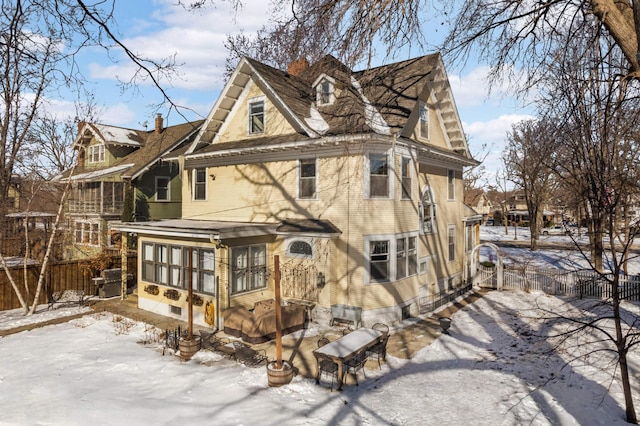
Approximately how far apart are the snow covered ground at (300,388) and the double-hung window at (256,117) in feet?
32.6

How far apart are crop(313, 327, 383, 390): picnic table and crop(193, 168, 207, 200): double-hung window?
11.7m

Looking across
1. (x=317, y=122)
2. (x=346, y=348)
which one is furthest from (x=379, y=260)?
(x=317, y=122)

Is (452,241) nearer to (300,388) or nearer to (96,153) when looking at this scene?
(300,388)

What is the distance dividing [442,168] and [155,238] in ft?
47.9

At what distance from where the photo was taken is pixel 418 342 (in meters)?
13.5

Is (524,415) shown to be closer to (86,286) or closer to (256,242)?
(256,242)

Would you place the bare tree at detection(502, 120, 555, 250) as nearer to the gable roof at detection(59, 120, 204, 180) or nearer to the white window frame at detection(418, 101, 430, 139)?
the white window frame at detection(418, 101, 430, 139)

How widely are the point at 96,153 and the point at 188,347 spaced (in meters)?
27.5

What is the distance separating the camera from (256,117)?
59.6 ft

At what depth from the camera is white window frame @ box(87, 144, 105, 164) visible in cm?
3269

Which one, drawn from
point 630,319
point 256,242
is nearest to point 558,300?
point 630,319

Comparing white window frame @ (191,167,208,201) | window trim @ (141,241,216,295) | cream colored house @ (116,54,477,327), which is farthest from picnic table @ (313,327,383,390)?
white window frame @ (191,167,208,201)

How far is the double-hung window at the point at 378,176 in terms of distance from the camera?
15.5 meters

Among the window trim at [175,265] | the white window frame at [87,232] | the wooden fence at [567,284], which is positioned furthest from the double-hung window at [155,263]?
the wooden fence at [567,284]
